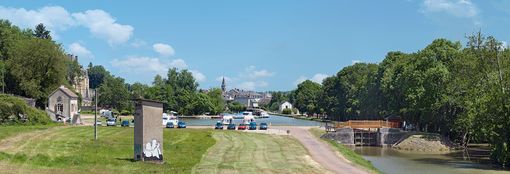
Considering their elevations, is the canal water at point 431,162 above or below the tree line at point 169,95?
below

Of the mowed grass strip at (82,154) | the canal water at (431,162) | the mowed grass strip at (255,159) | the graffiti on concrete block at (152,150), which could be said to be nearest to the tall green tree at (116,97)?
the canal water at (431,162)

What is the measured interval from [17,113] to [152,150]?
36243 millimetres

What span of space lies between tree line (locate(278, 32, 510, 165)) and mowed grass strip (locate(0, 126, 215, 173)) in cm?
2487

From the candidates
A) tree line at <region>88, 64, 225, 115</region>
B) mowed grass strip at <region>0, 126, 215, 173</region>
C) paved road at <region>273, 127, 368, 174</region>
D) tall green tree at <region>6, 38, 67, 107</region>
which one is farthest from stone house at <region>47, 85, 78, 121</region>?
tree line at <region>88, 64, 225, 115</region>

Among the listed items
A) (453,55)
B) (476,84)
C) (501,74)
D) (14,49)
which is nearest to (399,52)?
(453,55)

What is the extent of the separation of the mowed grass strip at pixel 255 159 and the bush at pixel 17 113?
2424 centimetres

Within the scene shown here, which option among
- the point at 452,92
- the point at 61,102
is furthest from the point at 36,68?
the point at 452,92

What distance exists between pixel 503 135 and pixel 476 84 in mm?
15295

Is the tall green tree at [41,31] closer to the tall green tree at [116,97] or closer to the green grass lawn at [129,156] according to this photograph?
the tall green tree at [116,97]

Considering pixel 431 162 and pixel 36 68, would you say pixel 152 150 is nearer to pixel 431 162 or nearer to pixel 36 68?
pixel 431 162

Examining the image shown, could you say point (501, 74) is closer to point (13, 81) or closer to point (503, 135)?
point (503, 135)

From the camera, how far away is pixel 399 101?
9206 centimetres

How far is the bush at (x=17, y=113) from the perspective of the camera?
60594mm

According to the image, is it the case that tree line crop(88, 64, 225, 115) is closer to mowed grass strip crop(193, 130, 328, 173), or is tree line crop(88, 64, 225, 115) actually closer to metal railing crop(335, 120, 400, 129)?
metal railing crop(335, 120, 400, 129)
